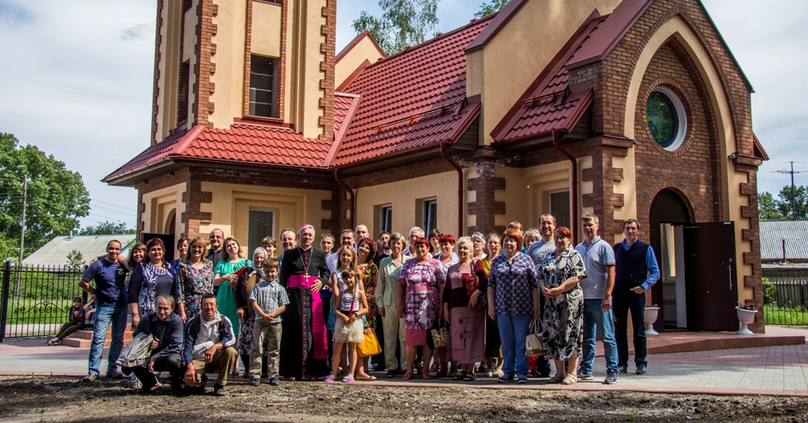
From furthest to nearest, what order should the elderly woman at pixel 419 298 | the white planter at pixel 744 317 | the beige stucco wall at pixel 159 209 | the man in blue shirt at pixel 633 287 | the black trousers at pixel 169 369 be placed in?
the beige stucco wall at pixel 159 209, the white planter at pixel 744 317, the elderly woman at pixel 419 298, the man in blue shirt at pixel 633 287, the black trousers at pixel 169 369

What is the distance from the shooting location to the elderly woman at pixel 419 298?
32.6 feet

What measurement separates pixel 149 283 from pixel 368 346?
9.48 feet

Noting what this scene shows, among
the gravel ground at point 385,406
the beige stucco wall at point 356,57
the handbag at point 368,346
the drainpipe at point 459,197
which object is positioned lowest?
the gravel ground at point 385,406

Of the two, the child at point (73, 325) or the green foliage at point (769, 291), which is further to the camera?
the green foliage at point (769, 291)

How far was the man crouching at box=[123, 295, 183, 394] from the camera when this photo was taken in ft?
28.8

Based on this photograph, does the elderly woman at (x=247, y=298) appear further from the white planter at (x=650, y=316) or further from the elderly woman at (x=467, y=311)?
the white planter at (x=650, y=316)

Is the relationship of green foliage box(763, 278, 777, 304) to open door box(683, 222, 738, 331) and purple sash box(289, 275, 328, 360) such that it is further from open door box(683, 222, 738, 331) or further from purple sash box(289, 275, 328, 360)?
purple sash box(289, 275, 328, 360)

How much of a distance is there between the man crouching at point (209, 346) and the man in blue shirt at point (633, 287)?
192 inches

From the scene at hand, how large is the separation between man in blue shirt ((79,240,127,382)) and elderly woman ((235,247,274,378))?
163cm

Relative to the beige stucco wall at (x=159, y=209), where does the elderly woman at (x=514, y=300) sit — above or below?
below

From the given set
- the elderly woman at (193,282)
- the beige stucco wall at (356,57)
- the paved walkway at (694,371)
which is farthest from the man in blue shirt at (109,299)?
the beige stucco wall at (356,57)

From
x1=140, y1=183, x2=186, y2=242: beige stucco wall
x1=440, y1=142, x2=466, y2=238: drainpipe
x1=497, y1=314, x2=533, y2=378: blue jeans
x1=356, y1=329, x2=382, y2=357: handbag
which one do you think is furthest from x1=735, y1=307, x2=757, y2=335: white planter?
x1=140, y1=183, x2=186, y2=242: beige stucco wall

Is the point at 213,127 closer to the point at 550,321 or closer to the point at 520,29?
the point at 520,29

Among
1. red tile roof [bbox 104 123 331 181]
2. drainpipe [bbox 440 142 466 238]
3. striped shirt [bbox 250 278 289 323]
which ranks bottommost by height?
striped shirt [bbox 250 278 289 323]
